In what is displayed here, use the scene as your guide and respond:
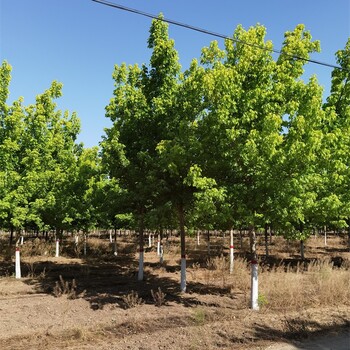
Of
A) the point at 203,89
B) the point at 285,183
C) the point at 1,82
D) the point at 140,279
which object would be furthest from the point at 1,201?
the point at 285,183

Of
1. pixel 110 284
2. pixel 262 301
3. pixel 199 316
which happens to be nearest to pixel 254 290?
pixel 262 301

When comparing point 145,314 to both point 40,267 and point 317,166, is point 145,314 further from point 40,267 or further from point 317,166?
point 40,267

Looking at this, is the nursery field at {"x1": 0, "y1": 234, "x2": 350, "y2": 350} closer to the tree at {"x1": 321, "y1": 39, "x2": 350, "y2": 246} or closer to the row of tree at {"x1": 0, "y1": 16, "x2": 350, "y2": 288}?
the row of tree at {"x1": 0, "y1": 16, "x2": 350, "y2": 288}

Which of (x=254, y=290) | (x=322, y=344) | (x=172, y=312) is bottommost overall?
(x=172, y=312)

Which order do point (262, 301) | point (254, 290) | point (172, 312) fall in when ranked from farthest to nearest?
1. point (262, 301)
2. point (254, 290)
3. point (172, 312)

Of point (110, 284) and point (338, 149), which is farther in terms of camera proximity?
point (110, 284)

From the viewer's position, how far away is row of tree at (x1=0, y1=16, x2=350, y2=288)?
9430mm

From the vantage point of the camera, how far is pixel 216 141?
10305 millimetres

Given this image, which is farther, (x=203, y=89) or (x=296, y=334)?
(x=203, y=89)

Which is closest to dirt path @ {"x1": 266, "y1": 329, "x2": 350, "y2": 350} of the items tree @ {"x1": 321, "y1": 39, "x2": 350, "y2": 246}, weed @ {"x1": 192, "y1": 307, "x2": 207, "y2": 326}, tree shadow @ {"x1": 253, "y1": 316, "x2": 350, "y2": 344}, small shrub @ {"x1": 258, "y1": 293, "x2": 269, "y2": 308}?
tree shadow @ {"x1": 253, "y1": 316, "x2": 350, "y2": 344}

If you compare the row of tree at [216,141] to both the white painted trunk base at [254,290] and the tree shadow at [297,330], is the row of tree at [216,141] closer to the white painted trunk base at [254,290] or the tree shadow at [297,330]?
the white painted trunk base at [254,290]

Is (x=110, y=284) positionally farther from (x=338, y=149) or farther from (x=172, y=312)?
(x=338, y=149)

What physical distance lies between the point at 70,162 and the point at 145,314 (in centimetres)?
1512

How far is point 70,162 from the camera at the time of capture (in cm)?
2291
